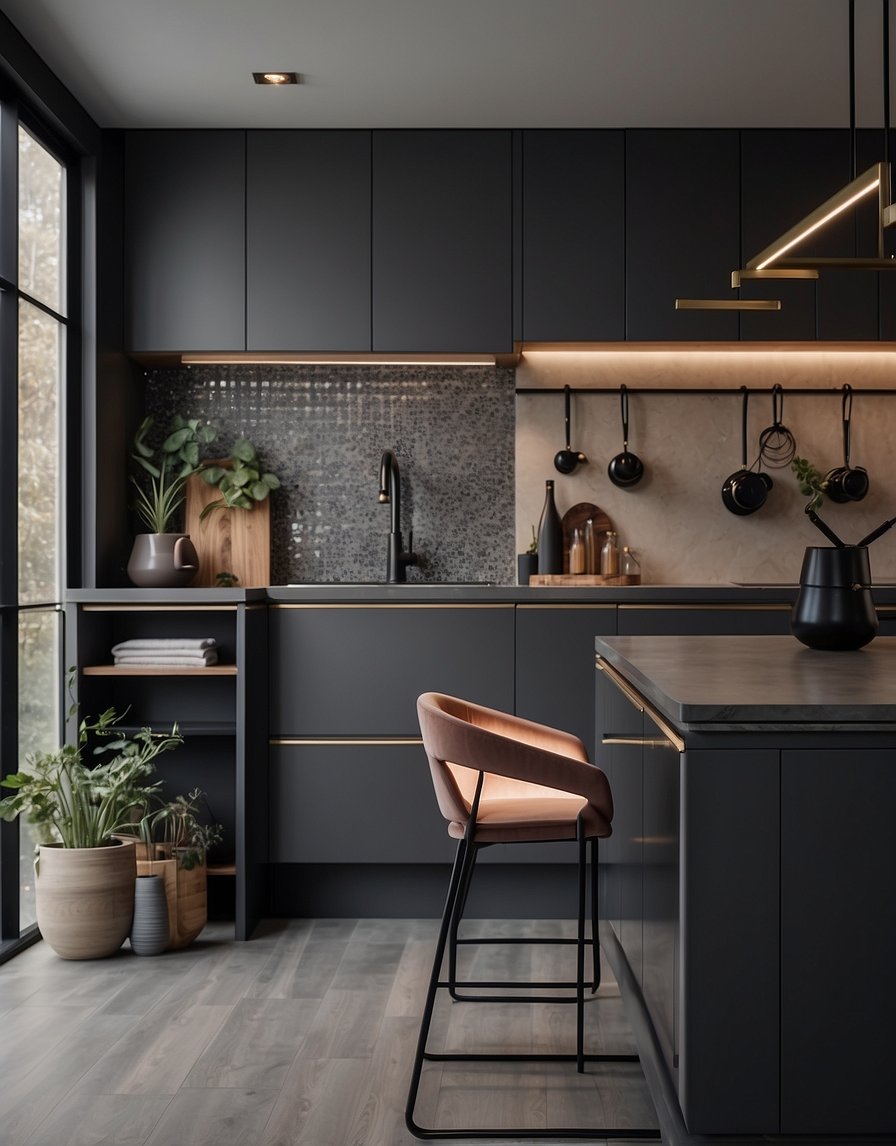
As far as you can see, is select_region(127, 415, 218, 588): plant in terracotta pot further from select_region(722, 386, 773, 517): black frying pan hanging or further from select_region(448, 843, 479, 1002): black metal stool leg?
select_region(722, 386, 773, 517): black frying pan hanging

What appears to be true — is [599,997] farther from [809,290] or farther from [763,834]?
[809,290]

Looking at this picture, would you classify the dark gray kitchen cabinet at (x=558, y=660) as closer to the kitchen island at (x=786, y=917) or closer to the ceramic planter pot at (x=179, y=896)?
the ceramic planter pot at (x=179, y=896)

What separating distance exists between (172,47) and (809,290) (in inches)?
90.2

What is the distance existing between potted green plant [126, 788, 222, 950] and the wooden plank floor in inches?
3.3

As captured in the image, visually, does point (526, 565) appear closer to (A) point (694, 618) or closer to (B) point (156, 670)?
(A) point (694, 618)

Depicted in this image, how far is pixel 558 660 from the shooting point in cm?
377

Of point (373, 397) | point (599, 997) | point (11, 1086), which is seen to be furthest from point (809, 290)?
point (11, 1086)

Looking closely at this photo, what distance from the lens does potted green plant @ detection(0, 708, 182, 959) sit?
10.6ft

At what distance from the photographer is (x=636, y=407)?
4441 mm

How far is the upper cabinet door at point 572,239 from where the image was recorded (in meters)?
4.05

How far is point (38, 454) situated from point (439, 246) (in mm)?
1547

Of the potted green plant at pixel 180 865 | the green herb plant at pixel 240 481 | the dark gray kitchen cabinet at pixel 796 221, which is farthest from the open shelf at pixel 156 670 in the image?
the dark gray kitchen cabinet at pixel 796 221

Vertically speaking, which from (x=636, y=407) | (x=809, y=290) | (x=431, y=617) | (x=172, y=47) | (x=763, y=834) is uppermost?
(x=172, y=47)

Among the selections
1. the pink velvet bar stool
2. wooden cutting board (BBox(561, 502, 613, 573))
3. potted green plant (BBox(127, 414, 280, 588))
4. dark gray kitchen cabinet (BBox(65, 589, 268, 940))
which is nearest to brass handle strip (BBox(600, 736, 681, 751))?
the pink velvet bar stool
